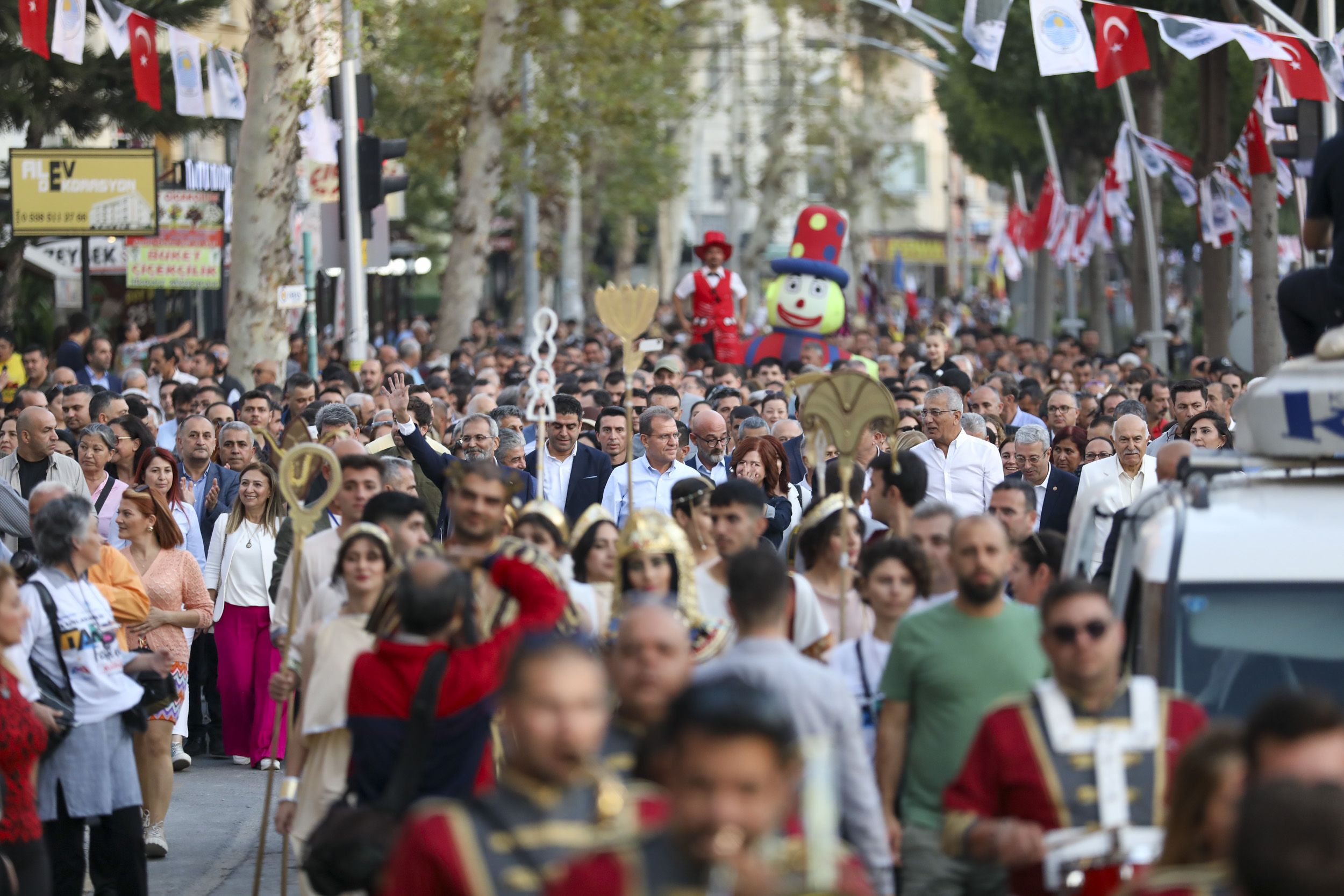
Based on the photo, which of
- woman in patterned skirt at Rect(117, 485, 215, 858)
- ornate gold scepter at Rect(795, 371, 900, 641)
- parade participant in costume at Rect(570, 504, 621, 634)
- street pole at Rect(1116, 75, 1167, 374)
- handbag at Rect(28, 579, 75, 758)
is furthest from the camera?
street pole at Rect(1116, 75, 1167, 374)

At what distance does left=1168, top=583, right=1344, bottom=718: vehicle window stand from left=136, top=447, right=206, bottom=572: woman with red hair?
22.4ft

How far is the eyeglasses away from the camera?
15.3ft

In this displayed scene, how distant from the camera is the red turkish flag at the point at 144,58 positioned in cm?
1858

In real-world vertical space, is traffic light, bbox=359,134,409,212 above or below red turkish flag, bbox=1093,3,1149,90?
below

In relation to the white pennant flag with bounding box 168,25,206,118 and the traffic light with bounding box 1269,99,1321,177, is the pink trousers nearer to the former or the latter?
the traffic light with bounding box 1269,99,1321,177

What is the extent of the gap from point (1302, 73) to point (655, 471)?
7.27 meters

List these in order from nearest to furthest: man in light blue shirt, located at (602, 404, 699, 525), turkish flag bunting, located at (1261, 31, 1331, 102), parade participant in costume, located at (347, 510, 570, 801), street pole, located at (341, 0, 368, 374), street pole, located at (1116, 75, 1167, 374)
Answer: parade participant in costume, located at (347, 510, 570, 801) < man in light blue shirt, located at (602, 404, 699, 525) < turkish flag bunting, located at (1261, 31, 1331, 102) < street pole, located at (341, 0, 368, 374) < street pole, located at (1116, 75, 1167, 374)

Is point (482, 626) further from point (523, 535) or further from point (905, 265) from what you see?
point (905, 265)

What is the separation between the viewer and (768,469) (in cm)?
1061

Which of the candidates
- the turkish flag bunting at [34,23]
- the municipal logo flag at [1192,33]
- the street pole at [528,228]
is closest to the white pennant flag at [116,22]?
the turkish flag bunting at [34,23]

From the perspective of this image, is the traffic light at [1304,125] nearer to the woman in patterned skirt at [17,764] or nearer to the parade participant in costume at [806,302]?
the parade participant in costume at [806,302]

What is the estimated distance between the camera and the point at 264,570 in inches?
415

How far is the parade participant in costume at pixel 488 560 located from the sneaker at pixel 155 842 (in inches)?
126

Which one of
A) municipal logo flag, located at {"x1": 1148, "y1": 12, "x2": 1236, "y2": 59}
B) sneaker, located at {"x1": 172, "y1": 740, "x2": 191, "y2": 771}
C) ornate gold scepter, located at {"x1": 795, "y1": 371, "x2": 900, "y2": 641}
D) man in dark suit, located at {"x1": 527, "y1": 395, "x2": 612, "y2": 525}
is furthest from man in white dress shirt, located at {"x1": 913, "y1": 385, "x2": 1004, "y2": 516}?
sneaker, located at {"x1": 172, "y1": 740, "x2": 191, "y2": 771}
